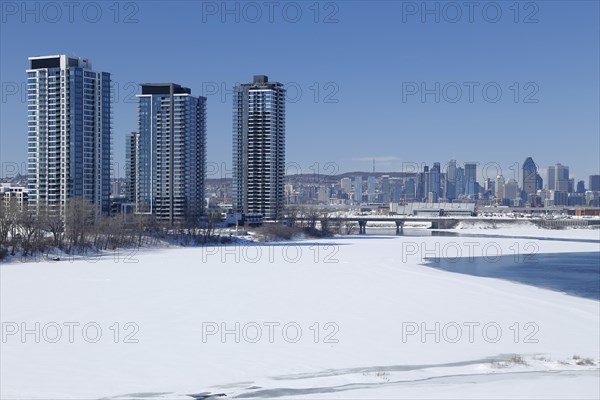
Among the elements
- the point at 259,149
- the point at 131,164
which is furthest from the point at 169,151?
the point at 259,149

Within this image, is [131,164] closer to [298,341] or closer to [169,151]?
[169,151]

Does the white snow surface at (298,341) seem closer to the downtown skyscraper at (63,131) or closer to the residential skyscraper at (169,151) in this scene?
the downtown skyscraper at (63,131)

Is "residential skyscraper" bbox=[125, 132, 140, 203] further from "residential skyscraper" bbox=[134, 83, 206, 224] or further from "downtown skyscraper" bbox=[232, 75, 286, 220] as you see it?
"downtown skyscraper" bbox=[232, 75, 286, 220]

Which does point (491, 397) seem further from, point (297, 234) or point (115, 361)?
point (297, 234)

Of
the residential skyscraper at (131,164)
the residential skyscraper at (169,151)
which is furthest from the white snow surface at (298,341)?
the residential skyscraper at (131,164)

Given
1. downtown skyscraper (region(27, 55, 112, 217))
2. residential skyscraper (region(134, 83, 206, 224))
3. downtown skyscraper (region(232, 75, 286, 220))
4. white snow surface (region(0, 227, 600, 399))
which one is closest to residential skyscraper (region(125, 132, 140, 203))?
residential skyscraper (region(134, 83, 206, 224))

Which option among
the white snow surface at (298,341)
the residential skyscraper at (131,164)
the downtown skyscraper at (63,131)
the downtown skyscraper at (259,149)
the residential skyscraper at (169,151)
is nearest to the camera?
the white snow surface at (298,341)
